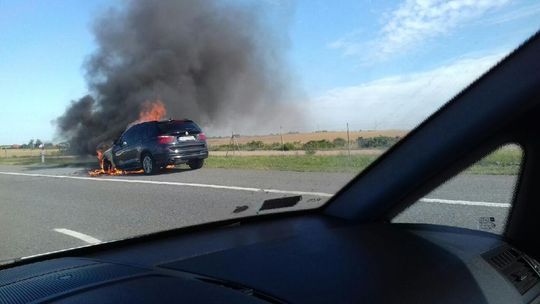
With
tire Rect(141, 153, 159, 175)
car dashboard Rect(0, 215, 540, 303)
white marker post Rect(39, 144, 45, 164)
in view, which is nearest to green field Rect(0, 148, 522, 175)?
white marker post Rect(39, 144, 45, 164)

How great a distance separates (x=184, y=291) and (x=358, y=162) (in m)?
1.63

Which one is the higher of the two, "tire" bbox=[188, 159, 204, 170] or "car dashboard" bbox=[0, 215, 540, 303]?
"tire" bbox=[188, 159, 204, 170]

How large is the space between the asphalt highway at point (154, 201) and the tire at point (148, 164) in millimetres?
103

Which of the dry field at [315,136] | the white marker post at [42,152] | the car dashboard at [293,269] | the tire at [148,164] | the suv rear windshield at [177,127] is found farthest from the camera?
the tire at [148,164]

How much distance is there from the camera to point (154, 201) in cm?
448

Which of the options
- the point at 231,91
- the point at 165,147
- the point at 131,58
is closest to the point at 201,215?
the point at 165,147

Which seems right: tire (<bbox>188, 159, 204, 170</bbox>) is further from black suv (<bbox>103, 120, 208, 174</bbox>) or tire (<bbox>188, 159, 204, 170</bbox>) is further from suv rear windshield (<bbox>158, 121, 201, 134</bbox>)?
suv rear windshield (<bbox>158, 121, 201, 134</bbox>)

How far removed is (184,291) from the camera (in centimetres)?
151

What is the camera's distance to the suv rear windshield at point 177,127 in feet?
11.5

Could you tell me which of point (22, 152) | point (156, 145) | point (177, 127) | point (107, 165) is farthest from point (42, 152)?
point (177, 127)

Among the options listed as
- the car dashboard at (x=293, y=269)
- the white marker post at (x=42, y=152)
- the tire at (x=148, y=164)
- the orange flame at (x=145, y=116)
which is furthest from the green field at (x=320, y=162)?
the tire at (x=148, y=164)

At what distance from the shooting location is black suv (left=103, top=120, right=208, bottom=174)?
11.6 feet

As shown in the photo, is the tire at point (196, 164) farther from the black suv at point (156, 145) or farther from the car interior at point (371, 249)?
the car interior at point (371, 249)

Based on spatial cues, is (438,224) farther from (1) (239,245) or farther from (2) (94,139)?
(2) (94,139)
